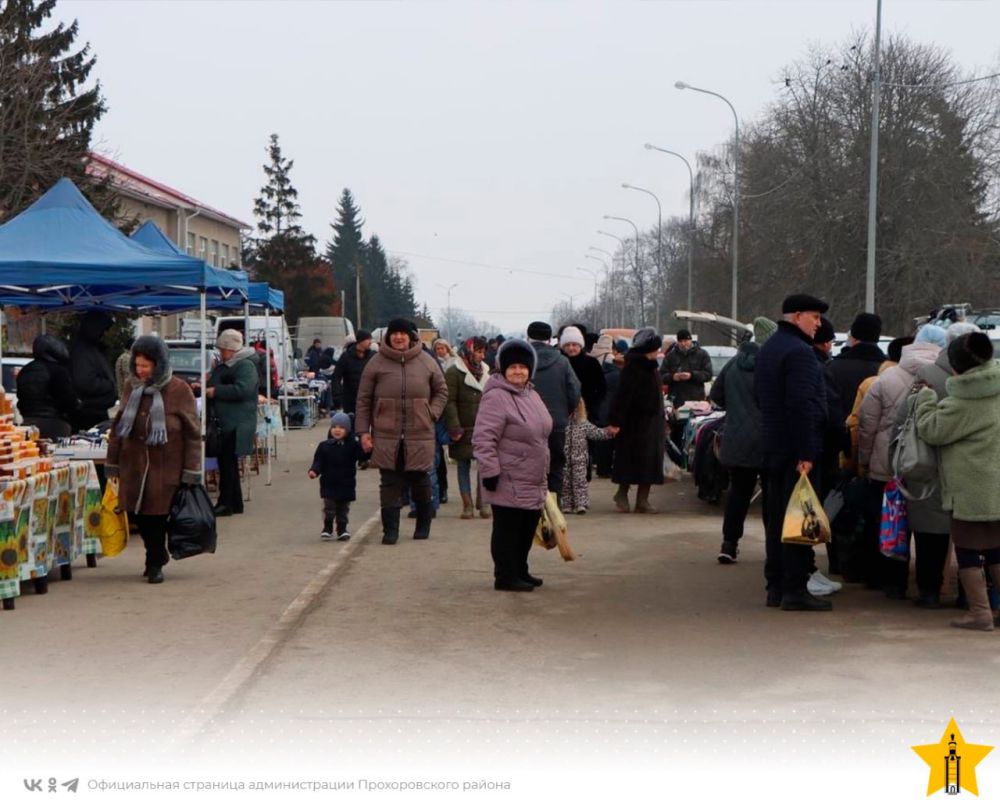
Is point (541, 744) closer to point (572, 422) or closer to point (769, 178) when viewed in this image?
point (572, 422)

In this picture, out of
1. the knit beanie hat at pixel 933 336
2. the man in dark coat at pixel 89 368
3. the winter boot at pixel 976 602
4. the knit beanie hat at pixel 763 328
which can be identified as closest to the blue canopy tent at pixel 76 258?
the man in dark coat at pixel 89 368

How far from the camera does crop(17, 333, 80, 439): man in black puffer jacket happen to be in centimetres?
1402

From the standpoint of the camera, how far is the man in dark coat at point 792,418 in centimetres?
965

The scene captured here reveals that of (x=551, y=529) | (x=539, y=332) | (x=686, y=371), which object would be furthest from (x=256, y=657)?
(x=686, y=371)

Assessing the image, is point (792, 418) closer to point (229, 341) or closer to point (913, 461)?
point (913, 461)

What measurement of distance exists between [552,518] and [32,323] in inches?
1372

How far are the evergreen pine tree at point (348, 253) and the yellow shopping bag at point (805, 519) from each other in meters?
120

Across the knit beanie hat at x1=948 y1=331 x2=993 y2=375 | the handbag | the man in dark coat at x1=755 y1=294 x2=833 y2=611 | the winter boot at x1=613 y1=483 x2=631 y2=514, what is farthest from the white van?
the knit beanie hat at x1=948 y1=331 x2=993 y2=375

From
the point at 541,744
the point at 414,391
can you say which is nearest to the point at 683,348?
the point at 414,391

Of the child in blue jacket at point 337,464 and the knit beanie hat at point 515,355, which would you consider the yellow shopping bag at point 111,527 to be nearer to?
the child in blue jacket at point 337,464

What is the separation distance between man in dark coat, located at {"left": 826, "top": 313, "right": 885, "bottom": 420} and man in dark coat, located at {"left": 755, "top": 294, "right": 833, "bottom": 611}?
1.35 meters

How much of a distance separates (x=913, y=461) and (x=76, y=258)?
8468 mm

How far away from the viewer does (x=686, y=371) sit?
2056cm

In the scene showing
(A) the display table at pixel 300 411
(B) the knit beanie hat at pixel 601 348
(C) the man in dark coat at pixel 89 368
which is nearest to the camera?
(C) the man in dark coat at pixel 89 368
